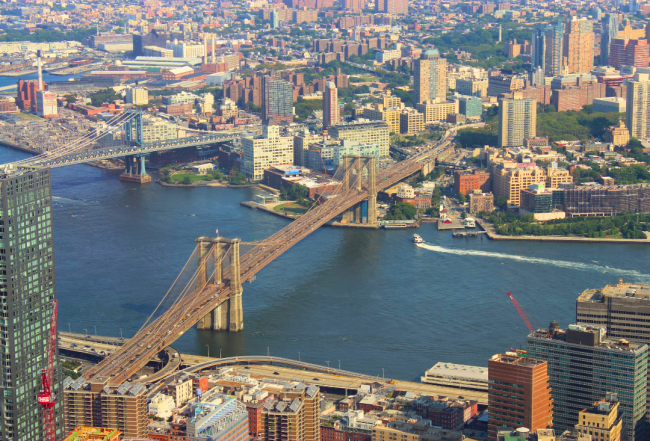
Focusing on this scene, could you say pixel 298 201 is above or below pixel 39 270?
below

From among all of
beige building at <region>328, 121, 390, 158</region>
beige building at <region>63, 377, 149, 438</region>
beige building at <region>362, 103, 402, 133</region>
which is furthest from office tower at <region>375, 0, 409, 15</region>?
beige building at <region>63, 377, 149, 438</region>

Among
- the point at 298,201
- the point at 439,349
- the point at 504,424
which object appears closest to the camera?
the point at 504,424

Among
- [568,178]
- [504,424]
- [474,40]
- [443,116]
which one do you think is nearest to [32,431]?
[504,424]

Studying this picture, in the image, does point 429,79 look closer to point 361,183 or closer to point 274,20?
point 361,183

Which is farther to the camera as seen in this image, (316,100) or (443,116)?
(316,100)

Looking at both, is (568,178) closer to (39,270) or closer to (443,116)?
(443,116)

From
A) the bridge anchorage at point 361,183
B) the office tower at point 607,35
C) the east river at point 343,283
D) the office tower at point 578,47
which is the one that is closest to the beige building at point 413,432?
the east river at point 343,283

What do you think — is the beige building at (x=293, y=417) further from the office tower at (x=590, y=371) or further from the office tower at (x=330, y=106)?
the office tower at (x=330, y=106)
